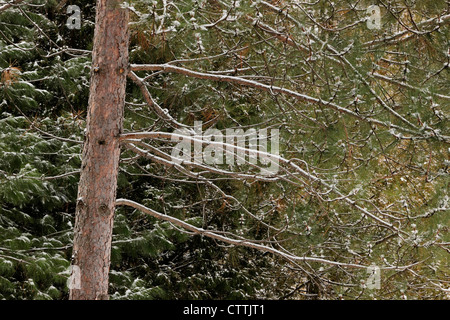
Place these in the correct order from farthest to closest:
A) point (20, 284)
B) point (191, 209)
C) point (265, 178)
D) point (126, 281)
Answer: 1. point (191, 209)
2. point (126, 281)
3. point (20, 284)
4. point (265, 178)

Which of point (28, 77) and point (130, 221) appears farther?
point (130, 221)

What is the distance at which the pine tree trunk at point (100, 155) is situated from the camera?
3.77m

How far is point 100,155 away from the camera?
3.77 m

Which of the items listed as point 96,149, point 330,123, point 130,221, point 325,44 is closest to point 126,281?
point 130,221

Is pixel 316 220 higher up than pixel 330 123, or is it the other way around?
pixel 330 123

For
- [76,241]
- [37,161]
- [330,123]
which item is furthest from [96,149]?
[37,161]

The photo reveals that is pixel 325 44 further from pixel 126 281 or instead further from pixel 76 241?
pixel 126 281

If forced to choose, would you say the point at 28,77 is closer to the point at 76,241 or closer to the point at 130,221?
the point at 130,221

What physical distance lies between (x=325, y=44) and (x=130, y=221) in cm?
391

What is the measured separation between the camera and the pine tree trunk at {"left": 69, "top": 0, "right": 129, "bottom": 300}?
377 centimetres

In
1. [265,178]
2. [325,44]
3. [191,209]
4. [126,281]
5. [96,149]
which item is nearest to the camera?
[325,44]
